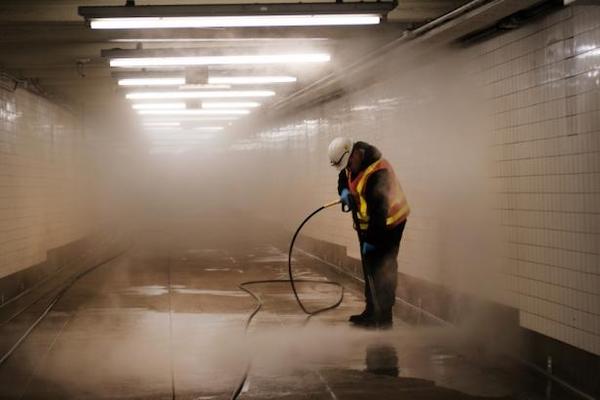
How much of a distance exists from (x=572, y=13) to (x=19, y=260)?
950 centimetres

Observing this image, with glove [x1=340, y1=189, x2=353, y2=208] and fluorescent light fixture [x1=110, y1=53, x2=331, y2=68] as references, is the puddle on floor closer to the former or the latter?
fluorescent light fixture [x1=110, y1=53, x2=331, y2=68]

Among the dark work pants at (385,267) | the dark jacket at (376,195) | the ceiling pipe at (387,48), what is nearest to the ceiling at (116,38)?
the ceiling pipe at (387,48)

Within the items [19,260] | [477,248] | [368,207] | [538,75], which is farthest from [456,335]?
[19,260]

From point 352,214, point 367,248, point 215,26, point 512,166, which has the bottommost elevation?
point 367,248

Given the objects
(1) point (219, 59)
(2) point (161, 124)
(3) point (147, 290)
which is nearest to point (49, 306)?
(3) point (147, 290)

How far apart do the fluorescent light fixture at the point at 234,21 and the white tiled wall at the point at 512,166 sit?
157 centimetres

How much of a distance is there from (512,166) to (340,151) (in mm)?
2045

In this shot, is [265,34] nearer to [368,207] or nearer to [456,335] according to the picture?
[368,207]

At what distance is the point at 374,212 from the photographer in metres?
8.30

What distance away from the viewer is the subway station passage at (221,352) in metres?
6.06

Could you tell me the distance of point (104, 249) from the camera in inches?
782

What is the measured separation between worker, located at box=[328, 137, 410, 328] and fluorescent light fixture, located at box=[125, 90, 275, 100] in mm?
5852

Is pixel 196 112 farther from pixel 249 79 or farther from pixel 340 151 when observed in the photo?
pixel 340 151

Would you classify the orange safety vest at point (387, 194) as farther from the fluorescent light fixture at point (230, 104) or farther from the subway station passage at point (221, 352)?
the fluorescent light fixture at point (230, 104)
